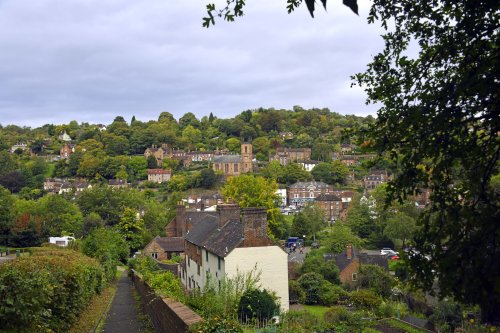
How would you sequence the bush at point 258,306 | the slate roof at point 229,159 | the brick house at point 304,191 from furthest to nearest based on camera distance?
the slate roof at point 229,159 → the brick house at point 304,191 → the bush at point 258,306

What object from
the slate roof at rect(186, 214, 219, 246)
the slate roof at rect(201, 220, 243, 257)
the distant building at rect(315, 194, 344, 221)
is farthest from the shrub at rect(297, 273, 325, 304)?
the distant building at rect(315, 194, 344, 221)

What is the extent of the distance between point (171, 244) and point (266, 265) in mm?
27507

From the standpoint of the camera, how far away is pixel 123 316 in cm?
1936

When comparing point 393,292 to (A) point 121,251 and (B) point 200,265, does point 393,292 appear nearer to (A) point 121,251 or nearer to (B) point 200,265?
(B) point 200,265

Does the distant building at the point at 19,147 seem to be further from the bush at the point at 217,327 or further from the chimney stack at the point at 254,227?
the bush at the point at 217,327

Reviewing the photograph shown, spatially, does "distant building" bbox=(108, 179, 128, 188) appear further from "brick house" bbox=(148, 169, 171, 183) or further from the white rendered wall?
the white rendered wall

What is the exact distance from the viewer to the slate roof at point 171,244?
52.3 meters

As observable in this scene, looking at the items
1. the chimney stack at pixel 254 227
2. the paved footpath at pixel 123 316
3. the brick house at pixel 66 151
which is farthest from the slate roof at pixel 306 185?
the paved footpath at pixel 123 316

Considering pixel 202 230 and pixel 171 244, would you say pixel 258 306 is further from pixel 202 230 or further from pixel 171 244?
pixel 171 244

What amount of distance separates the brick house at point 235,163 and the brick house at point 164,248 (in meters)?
70.3

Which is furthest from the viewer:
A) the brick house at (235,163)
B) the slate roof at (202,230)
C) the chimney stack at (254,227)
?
the brick house at (235,163)

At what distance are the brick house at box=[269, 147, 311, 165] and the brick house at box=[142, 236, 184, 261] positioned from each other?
89.7 meters

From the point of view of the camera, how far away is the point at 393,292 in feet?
123

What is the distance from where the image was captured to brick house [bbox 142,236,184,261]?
5175 cm
